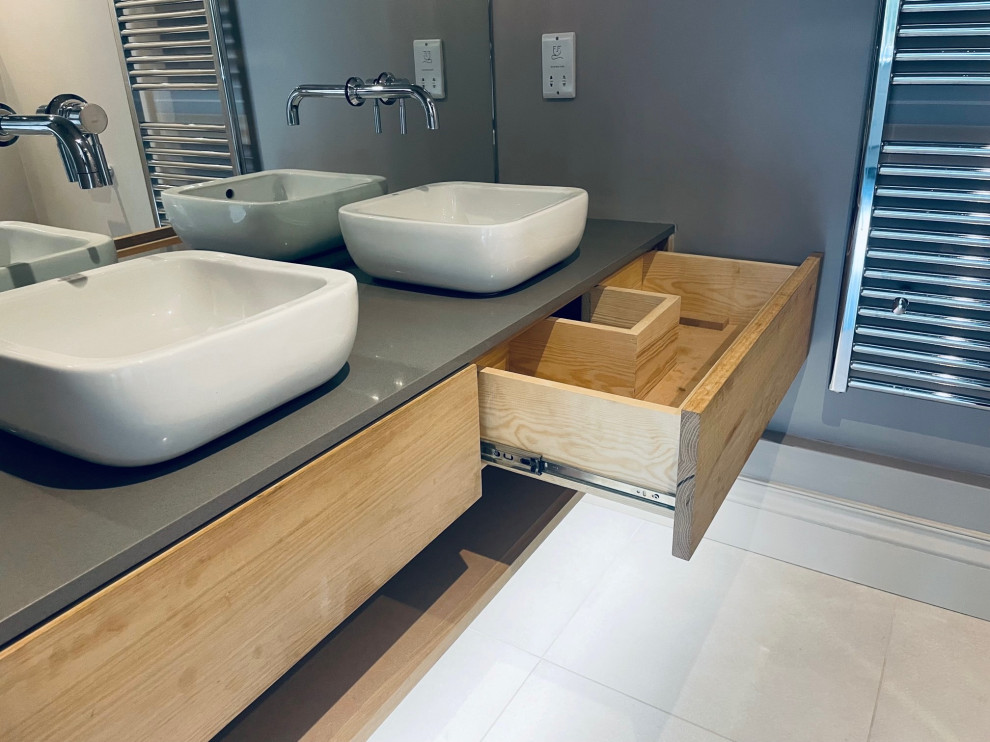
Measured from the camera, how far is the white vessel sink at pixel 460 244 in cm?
119

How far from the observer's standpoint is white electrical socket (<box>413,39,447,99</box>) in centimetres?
177

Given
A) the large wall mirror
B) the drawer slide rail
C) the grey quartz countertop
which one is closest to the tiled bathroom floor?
the drawer slide rail

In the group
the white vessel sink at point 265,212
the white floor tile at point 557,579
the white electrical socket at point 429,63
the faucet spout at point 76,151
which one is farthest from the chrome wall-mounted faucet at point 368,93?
the white floor tile at point 557,579

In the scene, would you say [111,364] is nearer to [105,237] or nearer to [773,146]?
[105,237]

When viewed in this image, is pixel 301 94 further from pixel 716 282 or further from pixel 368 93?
pixel 716 282

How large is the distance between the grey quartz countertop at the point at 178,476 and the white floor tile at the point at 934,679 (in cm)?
110

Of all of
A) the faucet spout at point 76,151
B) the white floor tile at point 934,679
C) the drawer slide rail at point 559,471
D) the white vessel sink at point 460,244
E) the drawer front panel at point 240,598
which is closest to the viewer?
the drawer front panel at point 240,598

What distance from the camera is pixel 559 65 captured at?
5.85ft

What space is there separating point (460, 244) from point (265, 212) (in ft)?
1.21

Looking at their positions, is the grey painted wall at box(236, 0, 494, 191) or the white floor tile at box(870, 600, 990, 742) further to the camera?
the white floor tile at box(870, 600, 990, 742)

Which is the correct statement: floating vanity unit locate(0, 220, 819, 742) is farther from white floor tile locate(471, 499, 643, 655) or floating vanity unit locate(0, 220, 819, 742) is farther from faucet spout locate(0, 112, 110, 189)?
white floor tile locate(471, 499, 643, 655)

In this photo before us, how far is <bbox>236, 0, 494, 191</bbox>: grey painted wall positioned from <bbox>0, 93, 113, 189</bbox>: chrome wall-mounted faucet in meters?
0.34

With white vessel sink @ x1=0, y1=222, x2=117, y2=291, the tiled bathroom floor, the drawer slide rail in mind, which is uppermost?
white vessel sink @ x1=0, y1=222, x2=117, y2=291

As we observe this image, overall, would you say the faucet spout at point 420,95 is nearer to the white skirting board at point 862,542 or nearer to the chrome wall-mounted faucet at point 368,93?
the chrome wall-mounted faucet at point 368,93
